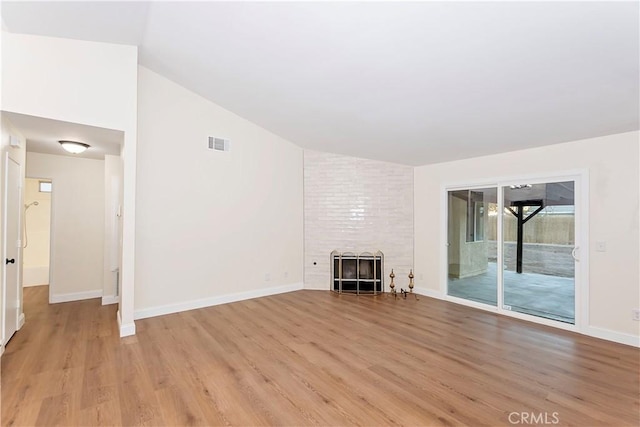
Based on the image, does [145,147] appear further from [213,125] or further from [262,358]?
[262,358]

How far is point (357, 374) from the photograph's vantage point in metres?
2.68

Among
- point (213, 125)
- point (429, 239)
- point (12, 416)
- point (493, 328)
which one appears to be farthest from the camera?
point (429, 239)

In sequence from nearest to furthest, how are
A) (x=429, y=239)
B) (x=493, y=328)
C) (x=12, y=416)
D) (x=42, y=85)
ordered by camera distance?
1. (x=12, y=416)
2. (x=42, y=85)
3. (x=493, y=328)
4. (x=429, y=239)

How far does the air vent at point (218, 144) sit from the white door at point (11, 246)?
231cm

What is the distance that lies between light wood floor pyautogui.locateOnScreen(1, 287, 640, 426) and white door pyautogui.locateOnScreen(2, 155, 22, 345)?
259 mm

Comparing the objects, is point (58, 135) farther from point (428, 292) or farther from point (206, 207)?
point (428, 292)

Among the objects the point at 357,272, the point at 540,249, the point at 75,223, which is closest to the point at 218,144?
the point at 75,223

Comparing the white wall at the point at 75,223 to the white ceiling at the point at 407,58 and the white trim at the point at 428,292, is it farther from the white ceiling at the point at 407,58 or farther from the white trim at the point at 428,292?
the white trim at the point at 428,292

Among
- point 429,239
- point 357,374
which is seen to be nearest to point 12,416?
point 357,374

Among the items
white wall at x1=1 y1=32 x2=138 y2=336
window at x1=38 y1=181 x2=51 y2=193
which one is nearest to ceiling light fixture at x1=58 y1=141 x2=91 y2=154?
white wall at x1=1 y1=32 x2=138 y2=336

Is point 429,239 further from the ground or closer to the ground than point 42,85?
closer to the ground

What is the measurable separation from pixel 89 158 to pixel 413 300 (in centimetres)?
613

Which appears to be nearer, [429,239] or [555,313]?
[555,313]

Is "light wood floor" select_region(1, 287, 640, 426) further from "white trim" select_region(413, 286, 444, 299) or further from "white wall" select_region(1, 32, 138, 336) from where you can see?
"white trim" select_region(413, 286, 444, 299)
